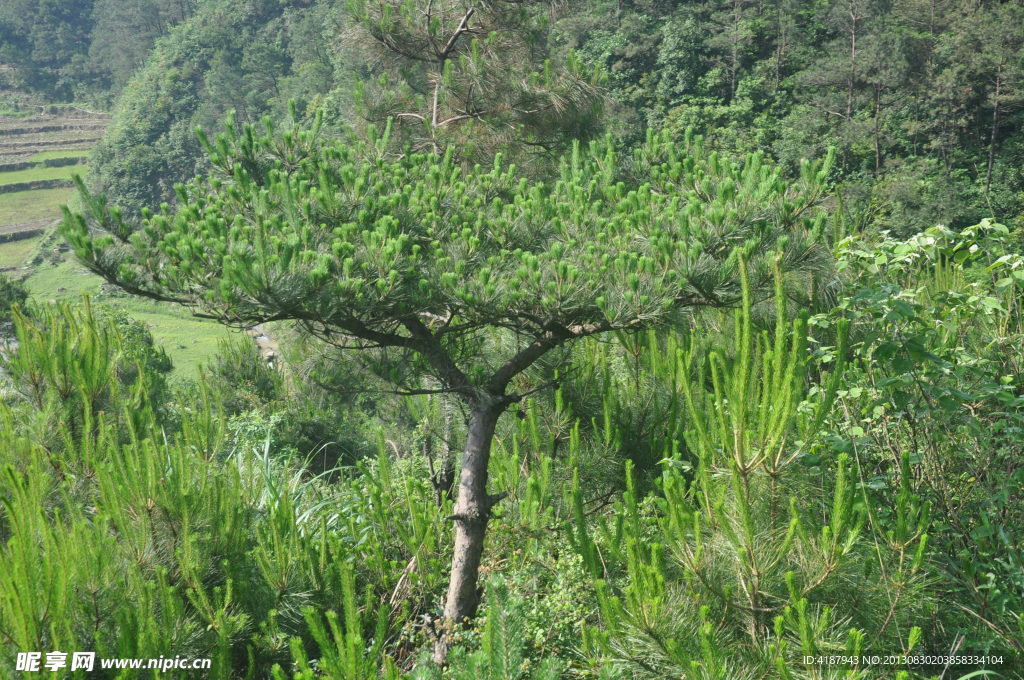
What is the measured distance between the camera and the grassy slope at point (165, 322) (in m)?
31.0

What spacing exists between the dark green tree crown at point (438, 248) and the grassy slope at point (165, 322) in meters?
22.9

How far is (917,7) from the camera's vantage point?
104 ft

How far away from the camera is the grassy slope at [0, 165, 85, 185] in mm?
60219

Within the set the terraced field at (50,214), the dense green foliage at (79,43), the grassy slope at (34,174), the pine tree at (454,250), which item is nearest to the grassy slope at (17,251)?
the terraced field at (50,214)

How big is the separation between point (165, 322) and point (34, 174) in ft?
111

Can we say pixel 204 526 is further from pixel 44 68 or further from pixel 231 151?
pixel 44 68

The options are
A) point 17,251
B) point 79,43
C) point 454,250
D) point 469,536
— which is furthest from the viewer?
point 79,43

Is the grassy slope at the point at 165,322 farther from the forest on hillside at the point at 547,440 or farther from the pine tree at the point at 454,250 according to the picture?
the pine tree at the point at 454,250

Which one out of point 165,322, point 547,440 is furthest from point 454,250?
point 165,322

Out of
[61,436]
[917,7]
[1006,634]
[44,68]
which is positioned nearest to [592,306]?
[1006,634]

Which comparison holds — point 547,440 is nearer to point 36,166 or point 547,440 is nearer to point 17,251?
point 17,251

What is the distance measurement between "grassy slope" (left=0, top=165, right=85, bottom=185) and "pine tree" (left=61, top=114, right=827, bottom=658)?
66728 mm

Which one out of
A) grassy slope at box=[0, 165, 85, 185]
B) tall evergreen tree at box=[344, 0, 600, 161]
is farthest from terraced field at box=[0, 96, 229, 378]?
tall evergreen tree at box=[344, 0, 600, 161]

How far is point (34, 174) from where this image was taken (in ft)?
201
